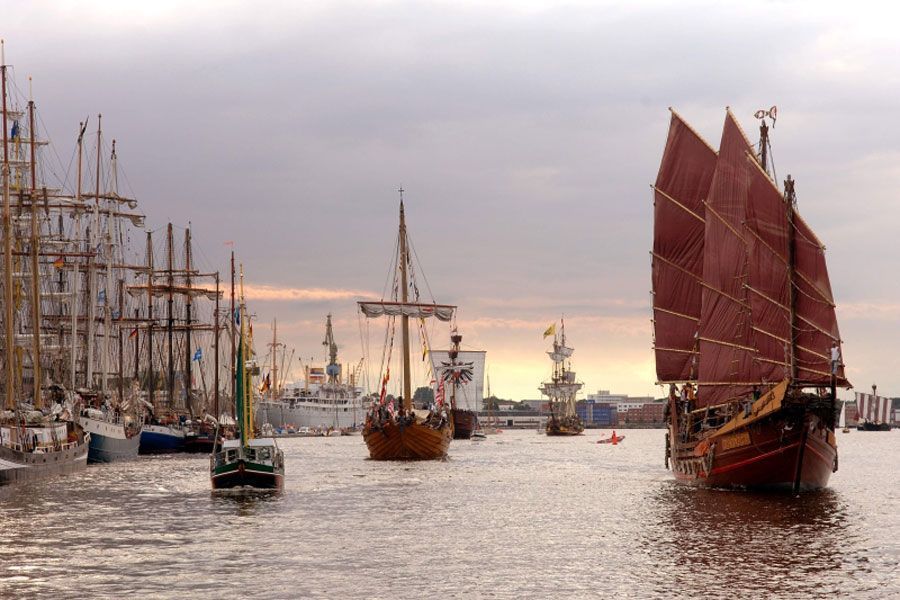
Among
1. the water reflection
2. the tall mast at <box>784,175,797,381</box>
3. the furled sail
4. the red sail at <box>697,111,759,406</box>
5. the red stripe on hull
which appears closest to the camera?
the water reflection

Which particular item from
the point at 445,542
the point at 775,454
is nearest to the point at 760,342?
the point at 775,454

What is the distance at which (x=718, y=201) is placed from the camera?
214 feet

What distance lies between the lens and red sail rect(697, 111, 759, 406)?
62219 millimetres

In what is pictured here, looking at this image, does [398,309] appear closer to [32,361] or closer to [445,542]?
[32,361]

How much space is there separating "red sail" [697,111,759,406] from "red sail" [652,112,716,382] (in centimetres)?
1021

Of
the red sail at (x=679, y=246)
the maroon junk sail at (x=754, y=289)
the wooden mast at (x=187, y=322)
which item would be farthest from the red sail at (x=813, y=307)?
the wooden mast at (x=187, y=322)

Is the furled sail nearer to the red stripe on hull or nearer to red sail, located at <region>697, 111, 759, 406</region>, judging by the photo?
red sail, located at <region>697, 111, 759, 406</region>

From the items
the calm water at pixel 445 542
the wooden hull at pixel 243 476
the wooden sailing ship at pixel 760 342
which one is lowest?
the calm water at pixel 445 542

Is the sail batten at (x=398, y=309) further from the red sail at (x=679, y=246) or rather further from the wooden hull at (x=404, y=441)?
the red sail at (x=679, y=246)

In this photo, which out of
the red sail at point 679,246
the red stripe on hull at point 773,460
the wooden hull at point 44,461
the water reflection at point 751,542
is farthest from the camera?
the red sail at point 679,246

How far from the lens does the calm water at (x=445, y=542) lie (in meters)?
33.3

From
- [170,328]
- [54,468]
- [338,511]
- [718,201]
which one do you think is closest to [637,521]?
[338,511]

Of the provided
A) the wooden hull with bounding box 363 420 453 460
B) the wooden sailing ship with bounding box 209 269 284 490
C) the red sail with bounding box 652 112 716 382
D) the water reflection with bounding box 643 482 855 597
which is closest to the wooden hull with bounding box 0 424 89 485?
the wooden sailing ship with bounding box 209 269 284 490

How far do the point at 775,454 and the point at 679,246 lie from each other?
2360cm
